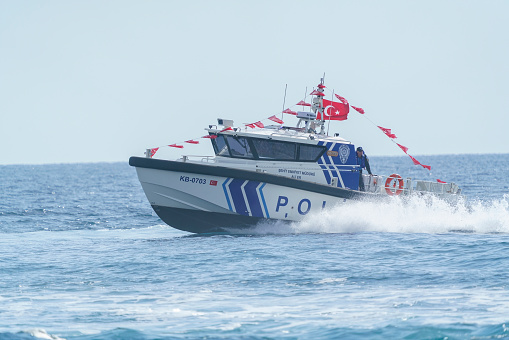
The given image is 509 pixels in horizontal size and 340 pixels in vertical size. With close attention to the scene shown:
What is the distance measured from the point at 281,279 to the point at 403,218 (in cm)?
801

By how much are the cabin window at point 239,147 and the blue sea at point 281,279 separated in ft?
6.41

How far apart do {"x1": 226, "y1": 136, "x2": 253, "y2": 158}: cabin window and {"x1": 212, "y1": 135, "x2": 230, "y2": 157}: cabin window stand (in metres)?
0.19

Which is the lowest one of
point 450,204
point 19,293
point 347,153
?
point 19,293

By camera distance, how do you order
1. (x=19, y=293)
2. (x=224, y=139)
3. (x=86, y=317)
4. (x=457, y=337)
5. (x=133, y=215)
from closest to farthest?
(x=457, y=337)
(x=86, y=317)
(x=19, y=293)
(x=224, y=139)
(x=133, y=215)

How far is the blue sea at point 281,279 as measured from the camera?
9703 mm

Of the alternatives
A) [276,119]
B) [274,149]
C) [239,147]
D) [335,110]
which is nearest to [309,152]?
[274,149]

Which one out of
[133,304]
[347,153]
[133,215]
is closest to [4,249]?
[133,304]

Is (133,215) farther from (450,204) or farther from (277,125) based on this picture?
(450,204)

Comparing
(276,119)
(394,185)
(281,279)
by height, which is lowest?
(281,279)

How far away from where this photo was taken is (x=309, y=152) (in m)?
19.2

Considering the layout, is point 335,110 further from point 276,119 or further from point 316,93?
point 276,119

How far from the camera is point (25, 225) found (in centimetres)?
2361

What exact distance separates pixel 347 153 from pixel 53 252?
7.92 metres

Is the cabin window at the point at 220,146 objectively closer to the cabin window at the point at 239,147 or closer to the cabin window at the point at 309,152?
the cabin window at the point at 239,147
